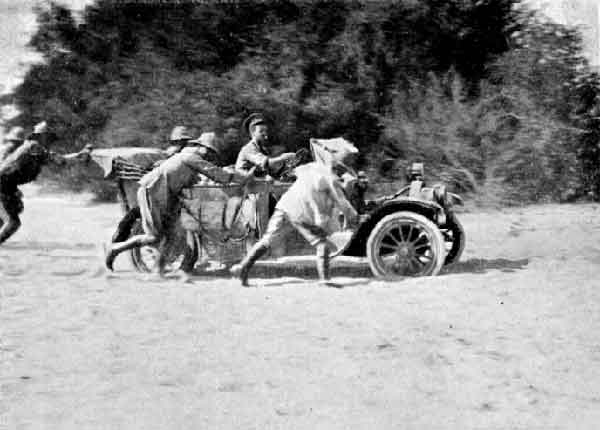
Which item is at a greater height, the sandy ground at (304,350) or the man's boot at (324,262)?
the man's boot at (324,262)

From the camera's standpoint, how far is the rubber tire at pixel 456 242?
6287mm

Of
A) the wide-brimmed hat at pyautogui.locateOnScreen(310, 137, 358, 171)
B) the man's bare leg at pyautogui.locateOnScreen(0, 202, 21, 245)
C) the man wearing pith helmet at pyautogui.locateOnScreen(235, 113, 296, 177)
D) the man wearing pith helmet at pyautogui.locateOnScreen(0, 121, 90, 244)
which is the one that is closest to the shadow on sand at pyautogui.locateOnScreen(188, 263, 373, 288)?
the man wearing pith helmet at pyautogui.locateOnScreen(235, 113, 296, 177)

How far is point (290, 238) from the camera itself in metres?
6.18

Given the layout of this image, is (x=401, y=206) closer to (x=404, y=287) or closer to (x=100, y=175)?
(x=404, y=287)

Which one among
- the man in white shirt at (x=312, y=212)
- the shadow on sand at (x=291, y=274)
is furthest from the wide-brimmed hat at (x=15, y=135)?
the man in white shirt at (x=312, y=212)

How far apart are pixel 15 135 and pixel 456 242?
4.68m

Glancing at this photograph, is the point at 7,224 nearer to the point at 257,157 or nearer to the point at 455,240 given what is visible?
the point at 257,157

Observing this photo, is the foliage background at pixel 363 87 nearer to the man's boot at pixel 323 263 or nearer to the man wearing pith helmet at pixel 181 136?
the man wearing pith helmet at pixel 181 136

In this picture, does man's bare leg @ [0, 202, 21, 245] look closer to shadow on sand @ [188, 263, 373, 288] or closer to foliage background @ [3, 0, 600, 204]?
foliage background @ [3, 0, 600, 204]

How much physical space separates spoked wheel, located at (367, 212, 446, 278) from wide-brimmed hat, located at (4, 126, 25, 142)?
12.9ft

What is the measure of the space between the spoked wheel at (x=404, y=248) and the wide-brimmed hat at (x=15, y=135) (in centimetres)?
394

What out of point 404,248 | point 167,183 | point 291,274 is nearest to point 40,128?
point 167,183

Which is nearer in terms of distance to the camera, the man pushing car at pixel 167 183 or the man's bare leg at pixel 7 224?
the man pushing car at pixel 167 183

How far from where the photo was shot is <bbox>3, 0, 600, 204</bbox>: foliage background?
28.3ft
